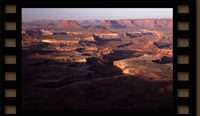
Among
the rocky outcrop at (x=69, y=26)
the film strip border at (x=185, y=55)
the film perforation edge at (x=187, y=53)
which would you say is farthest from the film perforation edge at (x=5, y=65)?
the rocky outcrop at (x=69, y=26)

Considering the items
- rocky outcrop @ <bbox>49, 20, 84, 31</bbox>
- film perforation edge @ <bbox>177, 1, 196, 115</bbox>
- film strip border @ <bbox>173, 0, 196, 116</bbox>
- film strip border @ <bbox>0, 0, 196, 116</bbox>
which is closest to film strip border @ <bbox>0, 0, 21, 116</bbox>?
film strip border @ <bbox>0, 0, 196, 116</bbox>

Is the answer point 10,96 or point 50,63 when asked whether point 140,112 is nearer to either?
point 10,96

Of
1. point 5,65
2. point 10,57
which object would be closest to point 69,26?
point 10,57

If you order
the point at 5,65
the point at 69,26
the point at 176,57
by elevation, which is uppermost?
the point at 69,26

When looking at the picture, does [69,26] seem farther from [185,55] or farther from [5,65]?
[185,55]

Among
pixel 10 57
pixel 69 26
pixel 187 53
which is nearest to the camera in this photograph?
pixel 187 53

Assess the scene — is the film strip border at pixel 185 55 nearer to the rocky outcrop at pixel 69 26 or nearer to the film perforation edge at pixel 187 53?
the film perforation edge at pixel 187 53

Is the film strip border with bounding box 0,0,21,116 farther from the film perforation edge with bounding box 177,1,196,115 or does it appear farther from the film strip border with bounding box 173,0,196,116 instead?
the film perforation edge with bounding box 177,1,196,115

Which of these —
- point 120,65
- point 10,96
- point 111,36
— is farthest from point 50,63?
point 111,36
